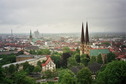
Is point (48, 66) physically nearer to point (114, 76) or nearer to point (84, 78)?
point (84, 78)

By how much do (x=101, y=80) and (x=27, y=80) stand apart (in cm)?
482

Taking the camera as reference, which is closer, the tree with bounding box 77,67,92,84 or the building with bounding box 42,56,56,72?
the tree with bounding box 77,67,92,84

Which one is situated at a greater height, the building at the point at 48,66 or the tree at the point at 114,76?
the tree at the point at 114,76

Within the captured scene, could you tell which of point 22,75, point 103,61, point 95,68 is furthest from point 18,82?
point 103,61

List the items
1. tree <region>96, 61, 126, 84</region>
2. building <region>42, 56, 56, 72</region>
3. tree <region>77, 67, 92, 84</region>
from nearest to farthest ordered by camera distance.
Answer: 1. tree <region>96, 61, 126, 84</region>
2. tree <region>77, 67, 92, 84</region>
3. building <region>42, 56, 56, 72</region>

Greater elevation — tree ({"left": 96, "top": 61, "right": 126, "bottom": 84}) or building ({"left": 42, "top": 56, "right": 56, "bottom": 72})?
tree ({"left": 96, "top": 61, "right": 126, "bottom": 84})

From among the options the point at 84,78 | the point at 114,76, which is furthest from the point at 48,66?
the point at 114,76

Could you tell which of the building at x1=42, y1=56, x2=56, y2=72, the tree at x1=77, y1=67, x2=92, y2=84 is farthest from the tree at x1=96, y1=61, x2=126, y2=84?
the building at x1=42, y1=56, x2=56, y2=72

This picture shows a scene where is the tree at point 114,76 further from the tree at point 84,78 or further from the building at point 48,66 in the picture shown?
the building at point 48,66

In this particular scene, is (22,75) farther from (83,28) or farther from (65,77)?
(83,28)

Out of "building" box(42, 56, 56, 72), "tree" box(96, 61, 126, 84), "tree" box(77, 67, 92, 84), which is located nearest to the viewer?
"tree" box(96, 61, 126, 84)

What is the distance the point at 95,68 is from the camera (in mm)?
19031

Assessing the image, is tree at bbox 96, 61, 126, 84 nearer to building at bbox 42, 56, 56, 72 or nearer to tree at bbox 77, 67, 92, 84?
tree at bbox 77, 67, 92, 84

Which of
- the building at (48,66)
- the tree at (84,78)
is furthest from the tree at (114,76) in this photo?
the building at (48,66)
